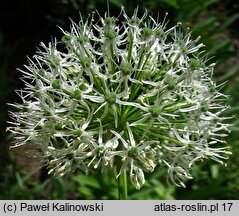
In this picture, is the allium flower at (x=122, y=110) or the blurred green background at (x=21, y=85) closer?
the allium flower at (x=122, y=110)

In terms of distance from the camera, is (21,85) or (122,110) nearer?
(122,110)

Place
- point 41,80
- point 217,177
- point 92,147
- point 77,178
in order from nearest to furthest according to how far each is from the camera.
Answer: point 92,147 → point 41,80 → point 77,178 → point 217,177

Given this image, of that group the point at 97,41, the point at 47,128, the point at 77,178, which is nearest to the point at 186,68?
the point at 97,41

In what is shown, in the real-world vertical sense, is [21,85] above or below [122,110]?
above

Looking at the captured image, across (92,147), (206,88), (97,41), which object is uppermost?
(97,41)

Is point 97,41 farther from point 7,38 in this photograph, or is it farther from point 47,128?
point 7,38
